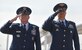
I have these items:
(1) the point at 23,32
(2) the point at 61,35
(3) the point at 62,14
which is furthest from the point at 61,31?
(1) the point at 23,32

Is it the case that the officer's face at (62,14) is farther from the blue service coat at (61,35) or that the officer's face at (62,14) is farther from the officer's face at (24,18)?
the officer's face at (24,18)

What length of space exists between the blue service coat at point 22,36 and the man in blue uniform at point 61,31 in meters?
0.31

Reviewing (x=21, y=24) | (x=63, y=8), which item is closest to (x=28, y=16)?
(x=21, y=24)

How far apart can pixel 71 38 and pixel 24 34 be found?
2.87 feet

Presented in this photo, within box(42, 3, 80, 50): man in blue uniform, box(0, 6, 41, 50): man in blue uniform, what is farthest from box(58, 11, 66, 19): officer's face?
box(0, 6, 41, 50): man in blue uniform

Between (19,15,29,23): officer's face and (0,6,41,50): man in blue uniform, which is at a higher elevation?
(19,15,29,23): officer's face

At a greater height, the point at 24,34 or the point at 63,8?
the point at 63,8

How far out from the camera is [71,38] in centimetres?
621

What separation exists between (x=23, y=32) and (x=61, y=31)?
0.71 m

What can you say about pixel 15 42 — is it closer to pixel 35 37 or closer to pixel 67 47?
pixel 35 37

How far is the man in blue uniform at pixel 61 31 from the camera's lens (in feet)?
20.0

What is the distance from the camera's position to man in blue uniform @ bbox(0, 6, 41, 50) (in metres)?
6.11

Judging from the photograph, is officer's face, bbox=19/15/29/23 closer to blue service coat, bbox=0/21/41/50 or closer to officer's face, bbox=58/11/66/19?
blue service coat, bbox=0/21/41/50

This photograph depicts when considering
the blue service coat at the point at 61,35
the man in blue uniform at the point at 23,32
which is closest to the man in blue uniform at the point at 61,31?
the blue service coat at the point at 61,35
